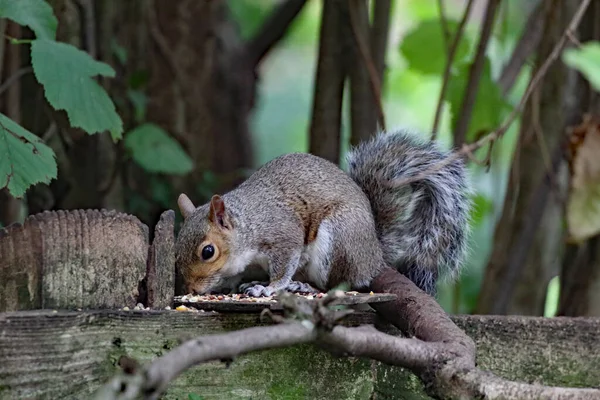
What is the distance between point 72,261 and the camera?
1302 millimetres

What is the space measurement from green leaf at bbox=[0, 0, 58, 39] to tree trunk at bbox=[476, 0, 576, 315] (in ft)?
3.96

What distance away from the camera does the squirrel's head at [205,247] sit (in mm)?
1952

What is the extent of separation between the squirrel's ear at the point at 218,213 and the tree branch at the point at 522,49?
112cm

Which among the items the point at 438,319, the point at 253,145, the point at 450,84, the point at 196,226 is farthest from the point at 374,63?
the point at 253,145

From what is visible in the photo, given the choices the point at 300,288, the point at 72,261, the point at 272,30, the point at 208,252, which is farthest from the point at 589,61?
the point at 272,30

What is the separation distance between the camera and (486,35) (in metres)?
2.42

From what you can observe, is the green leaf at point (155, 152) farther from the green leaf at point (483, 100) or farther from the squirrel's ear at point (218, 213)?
the green leaf at point (483, 100)

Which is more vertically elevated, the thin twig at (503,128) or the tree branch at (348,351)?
the thin twig at (503,128)

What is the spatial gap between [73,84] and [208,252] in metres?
0.47

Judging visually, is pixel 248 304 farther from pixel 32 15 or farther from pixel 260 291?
pixel 32 15

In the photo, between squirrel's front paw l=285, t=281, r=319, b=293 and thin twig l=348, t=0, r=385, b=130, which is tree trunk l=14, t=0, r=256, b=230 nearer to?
thin twig l=348, t=0, r=385, b=130

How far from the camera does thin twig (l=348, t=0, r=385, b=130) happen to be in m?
2.31

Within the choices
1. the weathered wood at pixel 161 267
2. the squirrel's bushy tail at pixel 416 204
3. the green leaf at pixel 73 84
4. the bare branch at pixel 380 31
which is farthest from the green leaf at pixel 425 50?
the weathered wood at pixel 161 267

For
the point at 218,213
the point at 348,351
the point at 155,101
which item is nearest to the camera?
the point at 348,351
